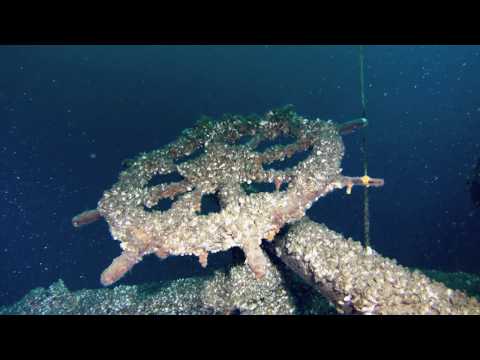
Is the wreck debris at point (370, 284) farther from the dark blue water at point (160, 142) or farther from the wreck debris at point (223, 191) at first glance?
the dark blue water at point (160, 142)

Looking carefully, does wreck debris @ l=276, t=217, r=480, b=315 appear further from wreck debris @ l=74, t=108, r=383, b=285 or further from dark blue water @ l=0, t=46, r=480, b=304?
dark blue water @ l=0, t=46, r=480, b=304

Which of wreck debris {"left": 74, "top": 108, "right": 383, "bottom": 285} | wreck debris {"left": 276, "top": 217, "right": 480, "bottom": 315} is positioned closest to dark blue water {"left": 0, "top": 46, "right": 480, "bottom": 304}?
wreck debris {"left": 74, "top": 108, "right": 383, "bottom": 285}

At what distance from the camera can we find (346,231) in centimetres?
2644

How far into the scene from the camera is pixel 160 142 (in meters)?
35.7

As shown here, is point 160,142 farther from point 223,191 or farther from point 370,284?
point 370,284

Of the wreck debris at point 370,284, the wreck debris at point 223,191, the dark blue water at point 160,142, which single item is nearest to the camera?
the wreck debris at point 370,284

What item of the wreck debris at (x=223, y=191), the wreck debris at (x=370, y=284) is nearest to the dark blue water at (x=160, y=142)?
the wreck debris at (x=223, y=191)

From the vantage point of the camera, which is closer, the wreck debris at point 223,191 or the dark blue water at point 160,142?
the wreck debris at point 223,191

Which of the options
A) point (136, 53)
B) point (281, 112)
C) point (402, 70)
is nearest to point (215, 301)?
point (281, 112)

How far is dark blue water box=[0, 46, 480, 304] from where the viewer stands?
79.6ft

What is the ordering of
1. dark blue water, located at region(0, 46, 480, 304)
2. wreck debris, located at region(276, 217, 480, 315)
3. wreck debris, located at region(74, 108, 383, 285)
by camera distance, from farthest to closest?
dark blue water, located at region(0, 46, 480, 304), wreck debris, located at region(74, 108, 383, 285), wreck debris, located at region(276, 217, 480, 315)

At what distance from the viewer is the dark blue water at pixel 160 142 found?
24266mm
